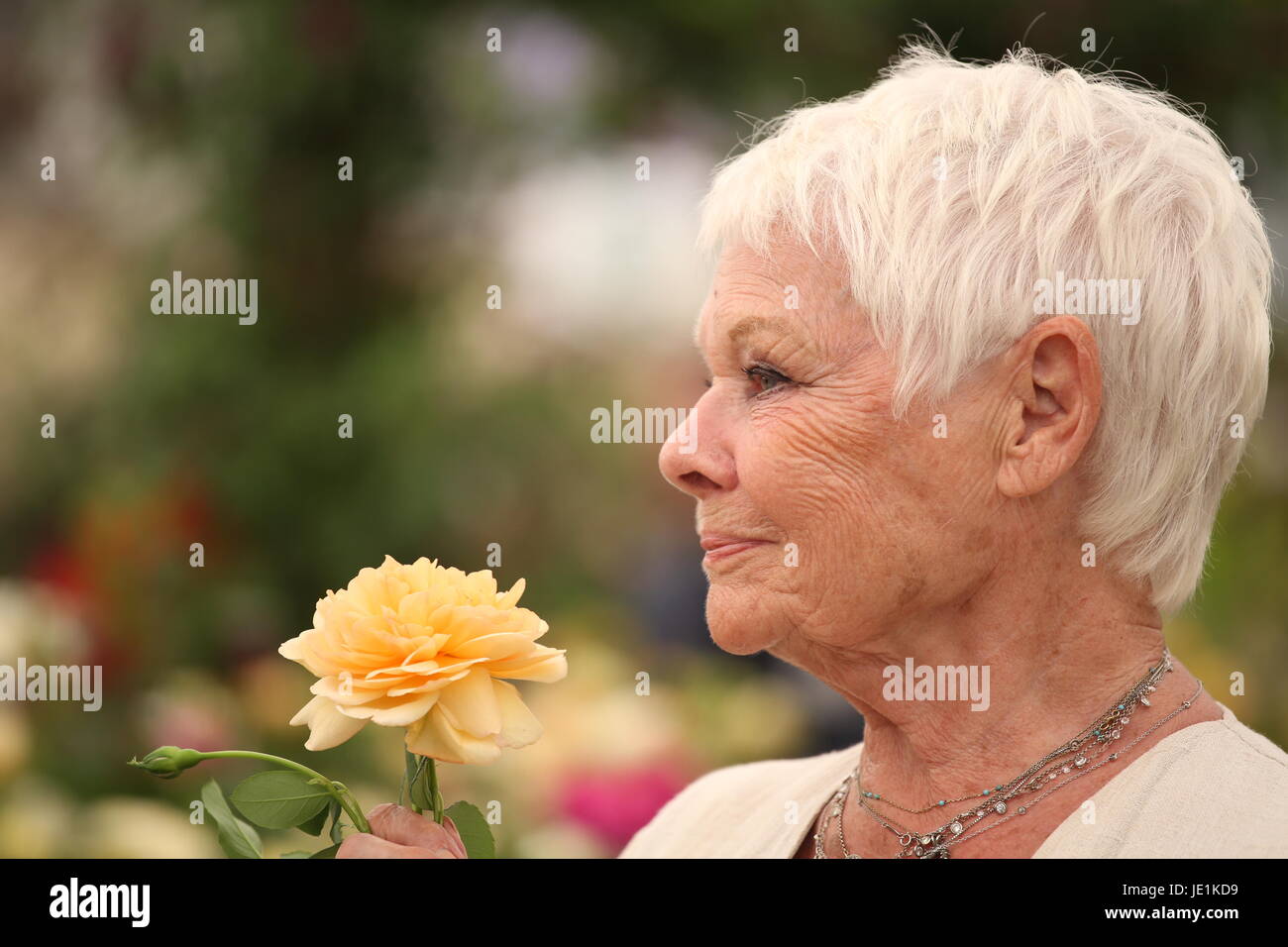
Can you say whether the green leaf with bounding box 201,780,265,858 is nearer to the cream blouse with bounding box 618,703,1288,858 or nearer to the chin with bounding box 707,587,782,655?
the chin with bounding box 707,587,782,655

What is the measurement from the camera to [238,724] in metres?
2.38

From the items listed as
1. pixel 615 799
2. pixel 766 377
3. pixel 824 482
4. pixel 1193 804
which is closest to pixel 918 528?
pixel 824 482

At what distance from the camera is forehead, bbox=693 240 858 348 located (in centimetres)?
118

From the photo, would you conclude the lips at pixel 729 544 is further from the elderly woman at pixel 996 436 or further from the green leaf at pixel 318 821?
the green leaf at pixel 318 821

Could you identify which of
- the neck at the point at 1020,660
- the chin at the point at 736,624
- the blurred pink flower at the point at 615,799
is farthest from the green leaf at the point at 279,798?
the blurred pink flower at the point at 615,799

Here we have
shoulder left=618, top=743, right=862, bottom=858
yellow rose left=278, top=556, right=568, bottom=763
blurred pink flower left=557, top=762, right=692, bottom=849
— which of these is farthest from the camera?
blurred pink flower left=557, top=762, right=692, bottom=849

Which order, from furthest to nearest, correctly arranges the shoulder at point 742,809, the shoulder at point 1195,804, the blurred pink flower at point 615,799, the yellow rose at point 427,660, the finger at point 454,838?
the blurred pink flower at point 615,799 → the shoulder at point 742,809 → the shoulder at point 1195,804 → the finger at point 454,838 → the yellow rose at point 427,660

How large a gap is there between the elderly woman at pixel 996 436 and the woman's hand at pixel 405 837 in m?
0.36

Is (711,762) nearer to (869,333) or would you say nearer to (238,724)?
(238,724)

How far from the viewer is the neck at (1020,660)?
1196 mm

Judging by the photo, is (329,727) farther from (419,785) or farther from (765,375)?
(765,375)

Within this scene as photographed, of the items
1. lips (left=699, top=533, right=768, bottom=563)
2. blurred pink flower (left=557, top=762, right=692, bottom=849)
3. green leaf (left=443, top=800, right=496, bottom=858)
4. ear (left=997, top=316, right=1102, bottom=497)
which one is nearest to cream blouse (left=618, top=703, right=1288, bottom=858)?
ear (left=997, top=316, right=1102, bottom=497)

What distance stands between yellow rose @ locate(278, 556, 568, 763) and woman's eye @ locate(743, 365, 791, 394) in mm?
398

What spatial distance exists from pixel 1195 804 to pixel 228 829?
2.51ft
